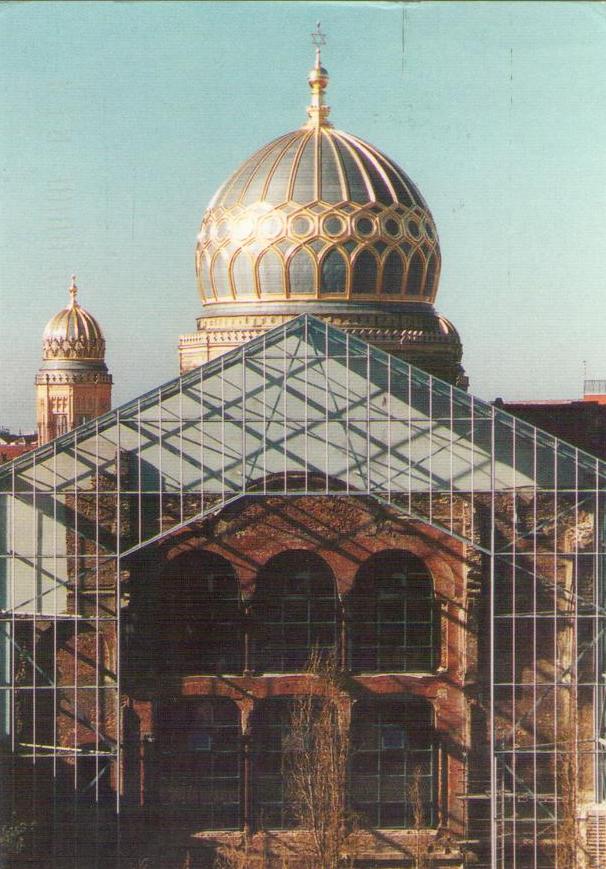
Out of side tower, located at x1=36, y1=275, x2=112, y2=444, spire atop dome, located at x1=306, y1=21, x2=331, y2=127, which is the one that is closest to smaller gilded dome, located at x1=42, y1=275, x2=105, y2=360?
side tower, located at x1=36, y1=275, x2=112, y2=444

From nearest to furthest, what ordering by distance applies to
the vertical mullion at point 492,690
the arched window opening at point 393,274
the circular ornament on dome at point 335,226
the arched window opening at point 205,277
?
the vertical mullion at point 492,690 < the circular ornament on dome at point 335,226 < the arched window opening at point 393,274 < the arched window opening at point 205,277

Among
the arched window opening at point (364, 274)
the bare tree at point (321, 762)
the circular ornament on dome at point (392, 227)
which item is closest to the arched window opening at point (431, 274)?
the circular ornament on dome at point (392, 227)

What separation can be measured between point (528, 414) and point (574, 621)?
35.8 feet

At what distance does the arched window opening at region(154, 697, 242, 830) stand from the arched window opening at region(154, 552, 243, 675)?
34.8 inches

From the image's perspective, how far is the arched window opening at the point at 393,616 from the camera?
35.4m

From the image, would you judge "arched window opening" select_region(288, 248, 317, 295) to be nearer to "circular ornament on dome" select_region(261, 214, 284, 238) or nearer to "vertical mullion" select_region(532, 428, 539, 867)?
"circular ornament on dome" select_region(261, 214, 284, 238)

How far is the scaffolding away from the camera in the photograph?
33.3m

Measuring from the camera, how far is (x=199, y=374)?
3388cm

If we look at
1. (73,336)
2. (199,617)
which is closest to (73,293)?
(73,336)

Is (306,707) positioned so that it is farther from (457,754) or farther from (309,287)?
(309,287)

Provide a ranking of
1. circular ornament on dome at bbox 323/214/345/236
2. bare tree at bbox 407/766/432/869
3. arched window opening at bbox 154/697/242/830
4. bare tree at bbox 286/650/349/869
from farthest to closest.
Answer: circular ornament on dome at bbox 323/214/345/236 → arched window opening at bbox 154/697/242/830 → bare tree at bbox 407/766/432/869 → bare tree at bbox 286/650/349/869

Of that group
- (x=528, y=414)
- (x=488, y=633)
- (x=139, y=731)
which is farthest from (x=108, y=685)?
(x=528, y=414)

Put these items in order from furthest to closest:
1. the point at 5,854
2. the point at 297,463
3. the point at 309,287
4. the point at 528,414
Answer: the point at 528,414, the point at 309,287, the point at 297,463, the point at 5,854

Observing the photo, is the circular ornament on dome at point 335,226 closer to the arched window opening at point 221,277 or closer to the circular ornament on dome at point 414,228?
the circular ornament on dome at point 414,228
